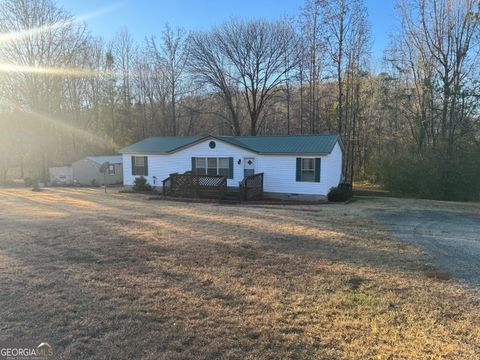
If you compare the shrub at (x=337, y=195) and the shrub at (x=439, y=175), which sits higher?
the shrub at (x=439, y=175)

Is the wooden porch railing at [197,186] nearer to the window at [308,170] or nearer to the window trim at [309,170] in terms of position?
the window trim at [309,170]

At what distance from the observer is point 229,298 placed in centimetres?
429

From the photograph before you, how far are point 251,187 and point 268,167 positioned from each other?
1.73m

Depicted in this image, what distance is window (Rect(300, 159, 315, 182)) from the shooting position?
17.5 meters

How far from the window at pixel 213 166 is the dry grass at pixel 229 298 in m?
11.4

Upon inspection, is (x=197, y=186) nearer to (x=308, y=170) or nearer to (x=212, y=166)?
(x=212, y=166)

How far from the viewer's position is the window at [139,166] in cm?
2191

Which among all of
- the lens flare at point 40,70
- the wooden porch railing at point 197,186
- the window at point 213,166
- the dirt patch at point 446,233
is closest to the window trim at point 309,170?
the window at point 213,166

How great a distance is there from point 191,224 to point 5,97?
27460 mm

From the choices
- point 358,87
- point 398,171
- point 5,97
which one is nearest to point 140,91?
point 5,97

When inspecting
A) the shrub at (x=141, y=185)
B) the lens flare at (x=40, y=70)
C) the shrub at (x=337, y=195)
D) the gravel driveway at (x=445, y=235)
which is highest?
the lens flare at (x=40, y=70)

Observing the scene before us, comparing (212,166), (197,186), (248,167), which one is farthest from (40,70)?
(248,167)

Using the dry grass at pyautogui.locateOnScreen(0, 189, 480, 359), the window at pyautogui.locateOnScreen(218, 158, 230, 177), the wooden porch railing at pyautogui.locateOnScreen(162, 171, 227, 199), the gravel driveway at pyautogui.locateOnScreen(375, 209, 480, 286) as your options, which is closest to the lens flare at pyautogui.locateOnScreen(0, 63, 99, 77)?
the wooden porch railing at pyautogui.locateOnScreen(162, 171, 227, 199)

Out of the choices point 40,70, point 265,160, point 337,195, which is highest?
point 40,70
